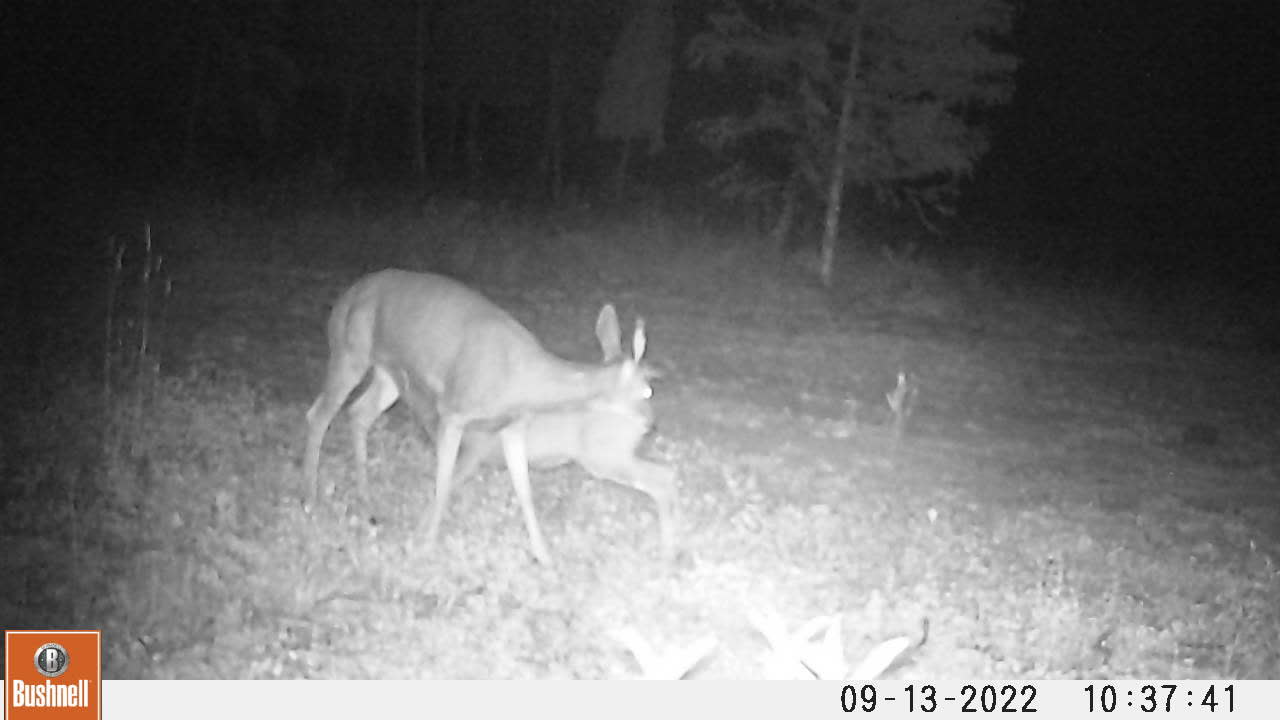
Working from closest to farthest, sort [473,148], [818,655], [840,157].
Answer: [818,655] < [840,157] < [473,148]

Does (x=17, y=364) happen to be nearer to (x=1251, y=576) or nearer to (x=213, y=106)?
(x=1251, y=576)

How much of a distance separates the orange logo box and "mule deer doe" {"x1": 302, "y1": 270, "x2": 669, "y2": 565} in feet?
8.60

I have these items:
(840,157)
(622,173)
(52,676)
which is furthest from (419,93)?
(52,676)

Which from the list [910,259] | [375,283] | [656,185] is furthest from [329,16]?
[375,283]

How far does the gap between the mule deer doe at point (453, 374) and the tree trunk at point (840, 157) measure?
13106mm

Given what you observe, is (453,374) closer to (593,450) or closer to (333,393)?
(593,450)

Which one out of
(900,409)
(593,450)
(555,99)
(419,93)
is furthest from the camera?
(555,99)

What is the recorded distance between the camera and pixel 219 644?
5719 mm

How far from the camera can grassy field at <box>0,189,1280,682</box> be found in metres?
6.16

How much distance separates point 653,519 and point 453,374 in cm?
148

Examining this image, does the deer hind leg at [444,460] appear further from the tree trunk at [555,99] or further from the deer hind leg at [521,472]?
the tree trunk at [555,99]

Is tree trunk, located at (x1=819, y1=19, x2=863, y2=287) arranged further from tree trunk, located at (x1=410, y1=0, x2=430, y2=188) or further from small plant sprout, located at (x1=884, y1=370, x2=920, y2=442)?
tree trunk, located at (x1=410, y1=0, x2=430, y2=188)

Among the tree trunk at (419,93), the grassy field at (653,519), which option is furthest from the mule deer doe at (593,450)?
the tree trunk at (419,93)

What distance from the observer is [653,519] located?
8.12 meters
